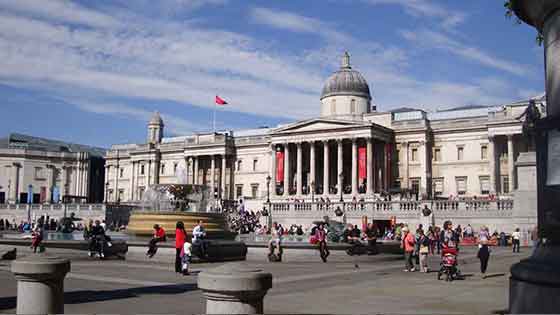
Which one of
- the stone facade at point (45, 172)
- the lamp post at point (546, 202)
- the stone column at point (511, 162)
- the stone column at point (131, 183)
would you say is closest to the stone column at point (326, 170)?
the stone column at point (511, 162)

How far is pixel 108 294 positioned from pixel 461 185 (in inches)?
2733

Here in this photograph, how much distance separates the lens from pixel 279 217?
63094 mm

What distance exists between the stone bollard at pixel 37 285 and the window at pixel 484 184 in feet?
234

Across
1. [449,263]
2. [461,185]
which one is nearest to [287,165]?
[461,185]

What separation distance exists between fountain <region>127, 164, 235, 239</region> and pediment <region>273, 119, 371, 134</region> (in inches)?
1731

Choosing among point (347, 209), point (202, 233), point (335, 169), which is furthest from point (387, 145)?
point (202, 233)

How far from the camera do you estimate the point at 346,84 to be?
8575 centimetres

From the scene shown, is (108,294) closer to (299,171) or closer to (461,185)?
(299,171)

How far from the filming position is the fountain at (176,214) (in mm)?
29156

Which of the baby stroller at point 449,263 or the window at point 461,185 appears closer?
the baby stroller at point 449,263

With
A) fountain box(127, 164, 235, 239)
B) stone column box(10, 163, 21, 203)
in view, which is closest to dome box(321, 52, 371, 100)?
fountain box(127, 164, 235, 239)

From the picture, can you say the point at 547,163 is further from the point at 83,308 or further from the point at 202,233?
the point at 202,233

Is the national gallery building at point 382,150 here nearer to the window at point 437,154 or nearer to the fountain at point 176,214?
the window at point 437,154

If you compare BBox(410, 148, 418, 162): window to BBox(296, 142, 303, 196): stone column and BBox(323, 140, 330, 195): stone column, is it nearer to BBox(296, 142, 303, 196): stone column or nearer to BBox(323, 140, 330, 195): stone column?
BBox(323, 140, 330, 195): stone column
